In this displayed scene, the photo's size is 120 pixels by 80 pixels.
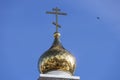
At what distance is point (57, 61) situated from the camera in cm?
2267

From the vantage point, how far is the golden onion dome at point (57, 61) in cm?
2262

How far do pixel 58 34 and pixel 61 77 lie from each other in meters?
3.52

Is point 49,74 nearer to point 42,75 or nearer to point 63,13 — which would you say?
point 42,75

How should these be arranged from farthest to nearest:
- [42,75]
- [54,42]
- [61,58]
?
[54,42], [61,58], [42,75]

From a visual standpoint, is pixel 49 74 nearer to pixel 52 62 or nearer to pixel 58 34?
pixel 52 62

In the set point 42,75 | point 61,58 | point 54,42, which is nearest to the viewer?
point 42,75

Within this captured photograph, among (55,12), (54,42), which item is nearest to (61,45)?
(54,42)

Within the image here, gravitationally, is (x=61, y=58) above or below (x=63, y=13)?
below

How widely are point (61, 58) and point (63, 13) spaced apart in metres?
3.20

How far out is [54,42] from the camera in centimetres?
2433

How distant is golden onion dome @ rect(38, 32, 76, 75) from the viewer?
22.6m

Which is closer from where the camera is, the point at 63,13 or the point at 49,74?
the point at 49,74

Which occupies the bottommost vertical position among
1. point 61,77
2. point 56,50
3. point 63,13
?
point 61,77

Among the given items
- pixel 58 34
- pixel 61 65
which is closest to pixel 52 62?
pixel 61 65
